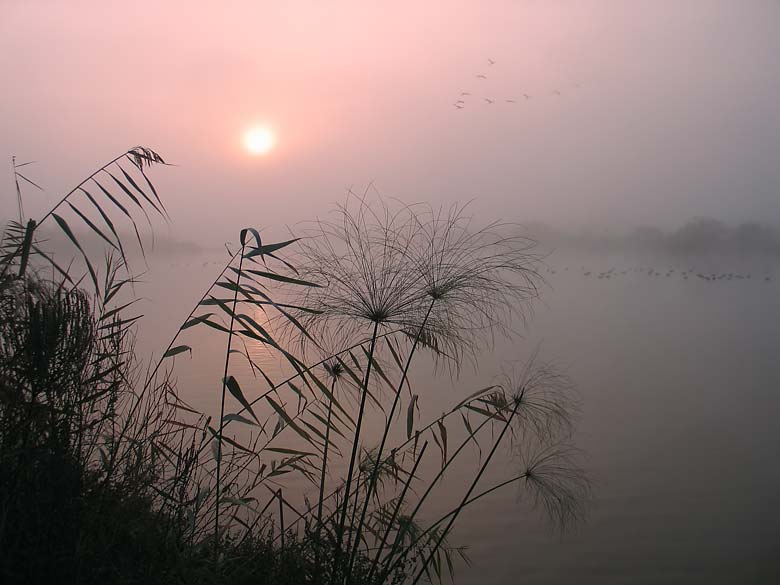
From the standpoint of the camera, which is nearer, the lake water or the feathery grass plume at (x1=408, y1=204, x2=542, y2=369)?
the feathery grass plume at (x1=408, y1=204, x2=542, y2=369)

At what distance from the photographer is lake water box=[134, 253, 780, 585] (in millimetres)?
3742

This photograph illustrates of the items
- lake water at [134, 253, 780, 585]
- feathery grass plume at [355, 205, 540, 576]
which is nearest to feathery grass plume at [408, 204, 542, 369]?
feathery grass plume at [355, 205, 540, 576]

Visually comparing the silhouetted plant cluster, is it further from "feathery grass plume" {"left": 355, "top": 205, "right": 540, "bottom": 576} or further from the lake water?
the lake water

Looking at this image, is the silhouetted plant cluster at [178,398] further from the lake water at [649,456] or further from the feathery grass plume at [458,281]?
the lake water at [649,456]

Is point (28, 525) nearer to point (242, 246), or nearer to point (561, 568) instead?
point (242, 246)

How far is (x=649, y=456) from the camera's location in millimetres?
5219

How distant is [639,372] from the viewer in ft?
26.9

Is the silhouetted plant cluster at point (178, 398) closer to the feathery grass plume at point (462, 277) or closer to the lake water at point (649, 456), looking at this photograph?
the feathery grass plume at point (462, 277)

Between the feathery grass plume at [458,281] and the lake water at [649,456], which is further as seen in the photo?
the lake water at [649,456]

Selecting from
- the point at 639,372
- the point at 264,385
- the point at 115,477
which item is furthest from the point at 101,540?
the point at 639,372

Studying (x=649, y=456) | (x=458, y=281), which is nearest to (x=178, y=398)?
(x=458, y=281)

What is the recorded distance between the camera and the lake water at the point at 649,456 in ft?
12.3

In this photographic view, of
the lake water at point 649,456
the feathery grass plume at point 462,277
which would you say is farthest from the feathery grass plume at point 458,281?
the lake water at point 649,456

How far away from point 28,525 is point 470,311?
1.36 m
